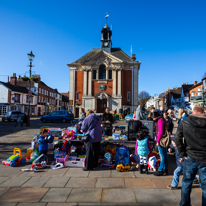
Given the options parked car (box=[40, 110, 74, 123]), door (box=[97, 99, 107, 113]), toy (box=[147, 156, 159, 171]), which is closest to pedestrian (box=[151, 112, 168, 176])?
toy (box=[147, 156, 159, 171])

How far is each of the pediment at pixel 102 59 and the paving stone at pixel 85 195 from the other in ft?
102

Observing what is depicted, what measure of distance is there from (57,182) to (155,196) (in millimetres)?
2366

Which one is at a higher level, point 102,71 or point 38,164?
point 102,71

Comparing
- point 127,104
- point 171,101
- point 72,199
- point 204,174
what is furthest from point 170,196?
point 171,101

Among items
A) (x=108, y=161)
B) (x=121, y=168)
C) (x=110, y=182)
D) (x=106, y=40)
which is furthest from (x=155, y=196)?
(x=106, y=40)

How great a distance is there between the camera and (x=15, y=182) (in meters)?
4.35

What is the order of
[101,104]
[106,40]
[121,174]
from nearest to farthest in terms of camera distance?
[121,174] < [101,104] < [106,40]

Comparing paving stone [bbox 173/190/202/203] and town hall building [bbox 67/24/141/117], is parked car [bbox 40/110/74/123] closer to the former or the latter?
town hall building [bbox 67/24/141/117]

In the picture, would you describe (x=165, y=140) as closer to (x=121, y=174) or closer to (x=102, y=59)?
(x=121, y=174)

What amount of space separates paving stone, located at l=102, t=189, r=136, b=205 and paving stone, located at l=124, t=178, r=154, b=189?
309mm

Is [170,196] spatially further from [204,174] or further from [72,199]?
[72,199]

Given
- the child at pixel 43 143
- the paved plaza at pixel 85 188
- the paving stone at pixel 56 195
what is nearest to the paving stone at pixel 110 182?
the paved plaza at pixel 85 188

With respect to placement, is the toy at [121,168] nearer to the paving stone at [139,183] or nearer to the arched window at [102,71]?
the paving stone at [139,183]

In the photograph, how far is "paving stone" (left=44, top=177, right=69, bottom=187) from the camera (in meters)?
4.18
